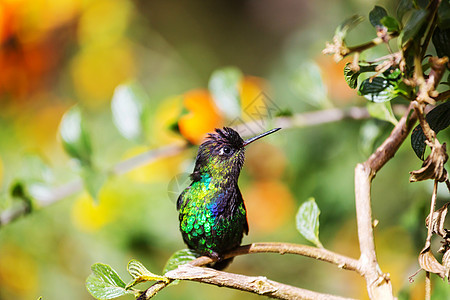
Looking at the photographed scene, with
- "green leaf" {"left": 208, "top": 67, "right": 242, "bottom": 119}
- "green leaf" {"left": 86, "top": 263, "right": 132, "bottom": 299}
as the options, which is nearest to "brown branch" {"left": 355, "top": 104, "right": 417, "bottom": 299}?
"green leaf" {"left": 86, "top": 263, "right": 132, "bottom": 299}

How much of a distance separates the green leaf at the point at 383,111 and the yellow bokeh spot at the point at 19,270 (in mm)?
1371

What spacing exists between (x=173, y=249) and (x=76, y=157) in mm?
540

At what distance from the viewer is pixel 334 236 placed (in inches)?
59.9

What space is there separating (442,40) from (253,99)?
103cm

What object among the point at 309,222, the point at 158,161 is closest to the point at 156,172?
the point at 158,161

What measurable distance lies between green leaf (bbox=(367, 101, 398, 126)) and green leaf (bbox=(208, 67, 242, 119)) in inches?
18.5

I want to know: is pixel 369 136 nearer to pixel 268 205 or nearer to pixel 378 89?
pixel 378 89

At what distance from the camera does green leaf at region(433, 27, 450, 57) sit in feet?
1.93

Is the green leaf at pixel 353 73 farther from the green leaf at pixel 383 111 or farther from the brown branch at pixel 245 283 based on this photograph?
the brown branch at pixel 245 283

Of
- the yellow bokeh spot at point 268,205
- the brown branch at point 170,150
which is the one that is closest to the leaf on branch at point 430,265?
the brown branch at point 170,150

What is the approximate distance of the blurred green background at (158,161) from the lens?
4.64 feet

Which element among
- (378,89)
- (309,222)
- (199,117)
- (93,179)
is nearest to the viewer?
(378,89)

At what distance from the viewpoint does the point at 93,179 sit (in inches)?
44.4

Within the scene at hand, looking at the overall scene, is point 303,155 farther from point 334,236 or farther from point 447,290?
point 447,290
